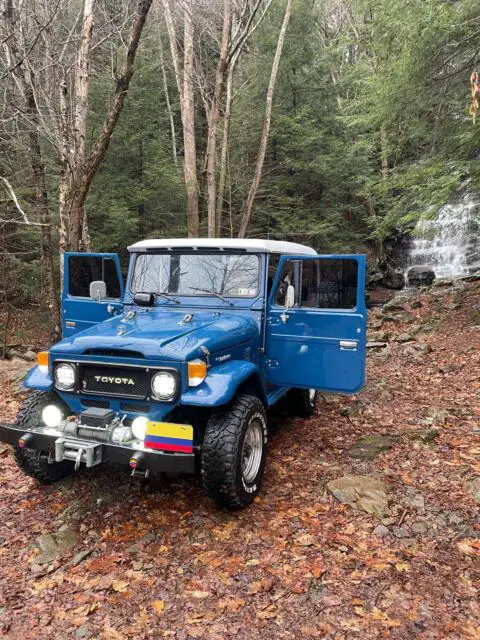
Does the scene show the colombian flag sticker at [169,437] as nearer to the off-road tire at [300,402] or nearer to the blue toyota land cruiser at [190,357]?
the blue toyota land cruiser at [190,357]

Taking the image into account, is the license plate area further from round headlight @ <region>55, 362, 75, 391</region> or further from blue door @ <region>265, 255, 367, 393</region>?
blue door @ <region>265, 255, 367, 393</region>

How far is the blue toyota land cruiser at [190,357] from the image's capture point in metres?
3.58

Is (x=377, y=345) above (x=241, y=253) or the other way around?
the other way around

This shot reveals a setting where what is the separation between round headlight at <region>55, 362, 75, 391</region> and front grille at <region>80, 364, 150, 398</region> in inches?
3.8

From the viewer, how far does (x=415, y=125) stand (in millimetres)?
10016

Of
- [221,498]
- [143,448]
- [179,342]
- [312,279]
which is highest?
[312,279]

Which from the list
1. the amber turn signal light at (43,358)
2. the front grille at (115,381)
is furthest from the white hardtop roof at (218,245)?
the front grille at (115,381)

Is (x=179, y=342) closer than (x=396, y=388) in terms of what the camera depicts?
Yes

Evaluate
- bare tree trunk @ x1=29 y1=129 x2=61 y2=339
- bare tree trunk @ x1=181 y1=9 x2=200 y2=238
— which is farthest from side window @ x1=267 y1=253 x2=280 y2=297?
bare tree trunk @ x1=181 y1=9 x2=200 y2=238

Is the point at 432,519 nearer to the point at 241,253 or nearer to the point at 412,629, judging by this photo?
the point at 412,629

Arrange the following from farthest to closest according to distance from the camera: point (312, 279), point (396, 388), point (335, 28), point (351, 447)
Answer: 1. point (335, 28)
2. point (396, 388)
3. point (351, 447)
4. point (312, 279)

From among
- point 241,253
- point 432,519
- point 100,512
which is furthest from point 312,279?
point 100,512

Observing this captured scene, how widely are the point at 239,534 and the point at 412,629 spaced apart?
1422 millimetres

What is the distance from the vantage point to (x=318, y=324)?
471 centimetres
